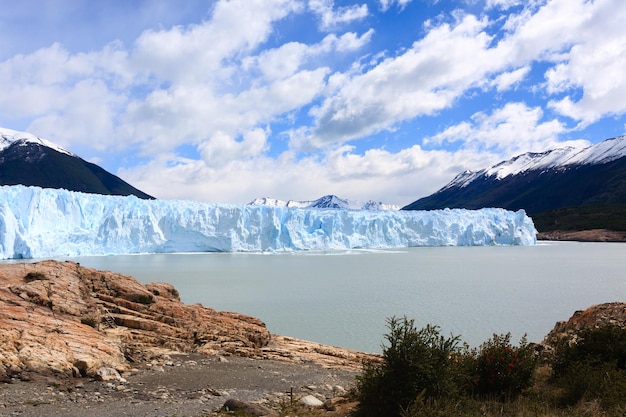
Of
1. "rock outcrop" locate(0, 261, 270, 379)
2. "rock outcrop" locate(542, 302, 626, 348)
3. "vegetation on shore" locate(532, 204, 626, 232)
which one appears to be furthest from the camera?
"vegetation on shore" locate(532, 204, 626, 232)

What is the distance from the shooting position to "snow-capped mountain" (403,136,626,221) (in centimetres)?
10040

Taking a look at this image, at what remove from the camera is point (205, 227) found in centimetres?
3919

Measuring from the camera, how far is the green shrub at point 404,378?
429 cm

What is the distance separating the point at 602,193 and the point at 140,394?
109 meters

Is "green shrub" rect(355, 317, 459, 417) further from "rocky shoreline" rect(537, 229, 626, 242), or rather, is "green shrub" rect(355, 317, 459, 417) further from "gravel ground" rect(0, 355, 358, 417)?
"rocky shoreline" rect(537, 229, 626, 242)

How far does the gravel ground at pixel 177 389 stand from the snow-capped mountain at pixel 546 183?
92.9 m

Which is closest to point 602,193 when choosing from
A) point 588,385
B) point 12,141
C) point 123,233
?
point 123,233

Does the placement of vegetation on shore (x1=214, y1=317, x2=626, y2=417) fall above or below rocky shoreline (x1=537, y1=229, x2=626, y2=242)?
above

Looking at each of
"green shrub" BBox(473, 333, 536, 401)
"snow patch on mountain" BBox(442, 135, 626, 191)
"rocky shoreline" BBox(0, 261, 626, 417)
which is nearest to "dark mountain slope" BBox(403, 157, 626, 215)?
"snow patch on mountain" BBox(442, 135, 626, 191)

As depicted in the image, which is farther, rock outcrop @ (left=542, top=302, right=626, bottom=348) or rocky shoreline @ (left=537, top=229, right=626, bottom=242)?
rocky shoreline @ (left=537, top=229, right=626, bottom=242)

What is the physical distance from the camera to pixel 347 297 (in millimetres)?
17359

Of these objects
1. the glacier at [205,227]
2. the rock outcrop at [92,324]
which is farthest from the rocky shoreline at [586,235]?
the rock outcrop at [92,324]

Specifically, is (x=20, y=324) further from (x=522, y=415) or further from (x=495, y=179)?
(x=495, y=179)

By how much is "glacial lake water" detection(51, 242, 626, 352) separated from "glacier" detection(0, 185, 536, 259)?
7.78m
